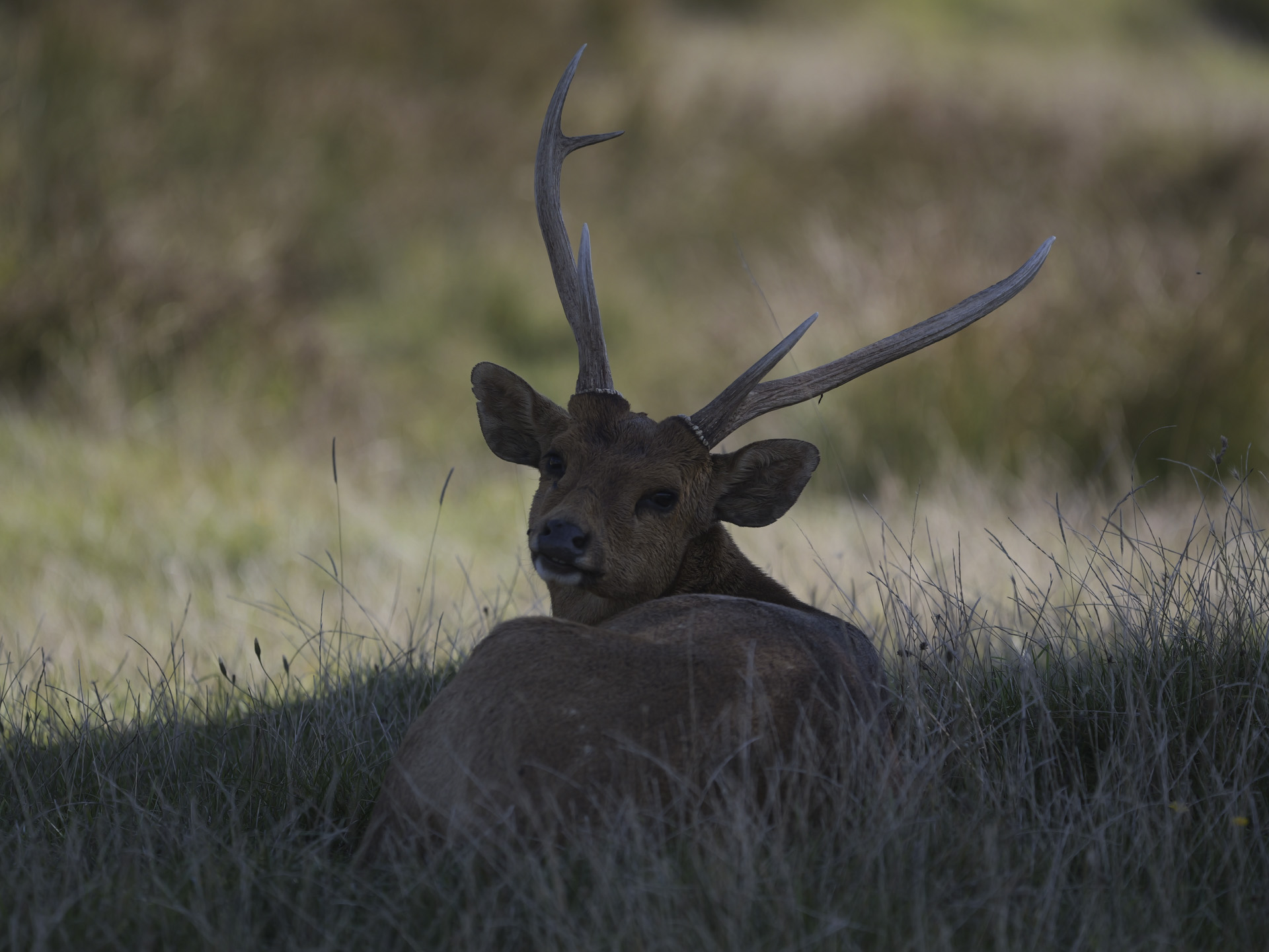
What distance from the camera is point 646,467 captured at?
369 cm

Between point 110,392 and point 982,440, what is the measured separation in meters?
6.57

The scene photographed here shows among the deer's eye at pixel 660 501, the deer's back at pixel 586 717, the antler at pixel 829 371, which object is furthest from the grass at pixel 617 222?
the deer's back at pixel 586 717

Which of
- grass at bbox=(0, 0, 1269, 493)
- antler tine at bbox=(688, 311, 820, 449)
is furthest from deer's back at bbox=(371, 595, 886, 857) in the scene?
grass at bbox=(0, 0, 1269, 493)

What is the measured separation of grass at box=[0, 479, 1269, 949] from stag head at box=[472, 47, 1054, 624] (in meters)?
0.57

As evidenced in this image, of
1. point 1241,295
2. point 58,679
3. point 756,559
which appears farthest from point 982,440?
point 58,679

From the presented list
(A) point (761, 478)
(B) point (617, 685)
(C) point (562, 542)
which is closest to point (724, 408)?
(A) point (761, 478)

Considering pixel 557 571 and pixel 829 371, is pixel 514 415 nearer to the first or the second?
pixel 557 571

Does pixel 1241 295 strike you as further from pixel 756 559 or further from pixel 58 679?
pixel 58 679

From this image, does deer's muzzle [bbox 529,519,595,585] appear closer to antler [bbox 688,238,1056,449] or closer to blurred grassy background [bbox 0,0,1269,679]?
antler [bbox 688,238,1056,449]

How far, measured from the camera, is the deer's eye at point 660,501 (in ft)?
12.1

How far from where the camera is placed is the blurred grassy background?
7.73 m

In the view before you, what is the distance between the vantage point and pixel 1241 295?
28.7 ft

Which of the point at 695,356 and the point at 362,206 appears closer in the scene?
the point at 695,356

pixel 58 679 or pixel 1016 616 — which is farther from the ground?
pixel 58 679
